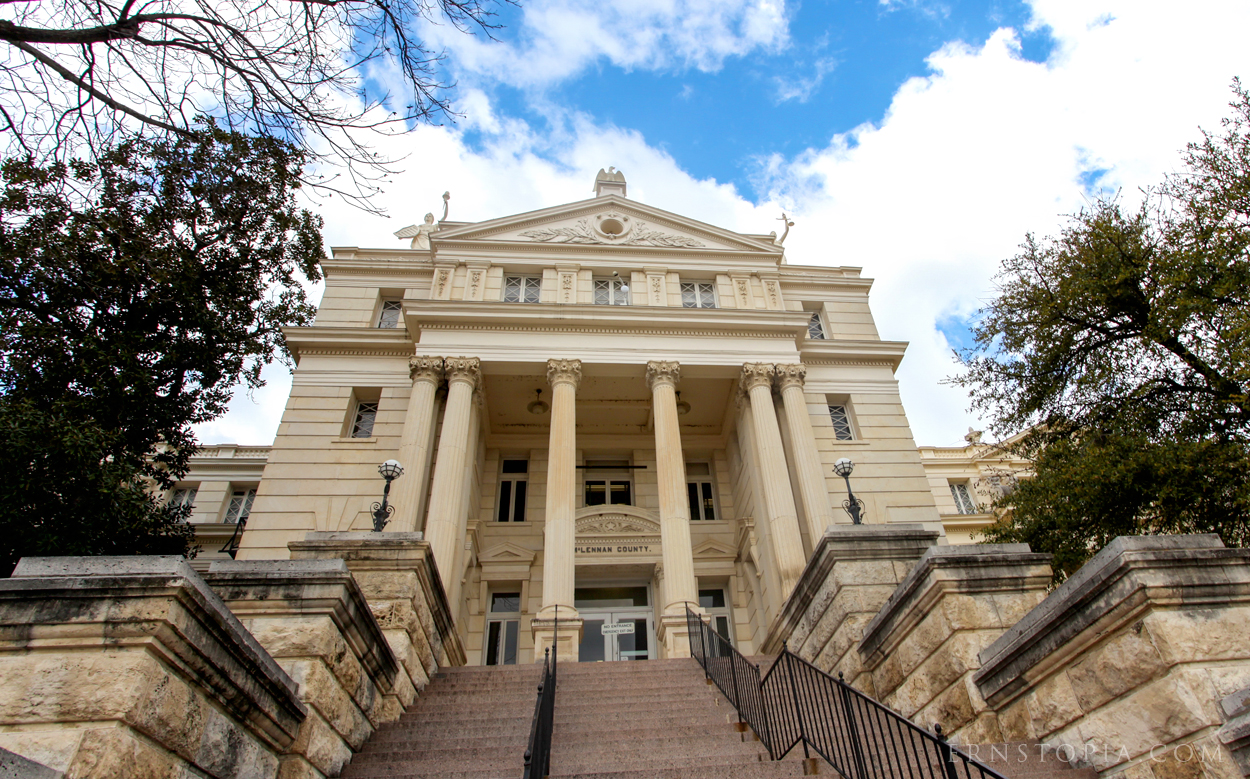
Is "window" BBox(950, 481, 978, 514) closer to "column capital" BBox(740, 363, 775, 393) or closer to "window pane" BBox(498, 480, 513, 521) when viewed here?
"column capital" BBox(740, 363, 775, 393)

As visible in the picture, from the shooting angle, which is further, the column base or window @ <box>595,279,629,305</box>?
window @ <box>595,279,629,305</box>

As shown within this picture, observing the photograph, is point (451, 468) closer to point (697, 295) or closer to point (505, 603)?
point (505, 603)

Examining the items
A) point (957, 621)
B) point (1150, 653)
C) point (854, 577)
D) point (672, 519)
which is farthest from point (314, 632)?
point (672, 519)

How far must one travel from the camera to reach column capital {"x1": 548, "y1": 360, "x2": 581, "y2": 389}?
61.5ft

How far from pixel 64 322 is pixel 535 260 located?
12235 mm

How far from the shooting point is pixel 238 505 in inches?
1139

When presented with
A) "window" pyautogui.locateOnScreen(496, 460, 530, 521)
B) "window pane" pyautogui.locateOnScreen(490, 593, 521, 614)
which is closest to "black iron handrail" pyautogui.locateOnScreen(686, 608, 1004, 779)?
"window pane" pyautogui.locateOnScreen(490, 593, 521, 614)

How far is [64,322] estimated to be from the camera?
1623 centimetres

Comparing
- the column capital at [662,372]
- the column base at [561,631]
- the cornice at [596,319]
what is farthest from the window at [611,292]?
the column base at [561,631]

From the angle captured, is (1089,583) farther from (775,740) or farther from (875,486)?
(875,486)

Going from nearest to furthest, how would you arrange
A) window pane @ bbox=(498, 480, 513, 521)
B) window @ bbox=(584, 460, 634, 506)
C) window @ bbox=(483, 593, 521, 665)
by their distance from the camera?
window @ bbox=(483, 593, 521, 665)
window pane @ bbox=(498, 480, 513, 521)
window @ bbox=(584, 460, 634, 506)

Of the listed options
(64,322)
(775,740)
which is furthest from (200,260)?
(775,740)

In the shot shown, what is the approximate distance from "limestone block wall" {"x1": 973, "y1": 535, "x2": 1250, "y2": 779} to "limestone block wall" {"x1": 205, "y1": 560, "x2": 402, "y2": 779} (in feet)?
19.6

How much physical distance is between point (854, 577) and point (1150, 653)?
4626 mm
